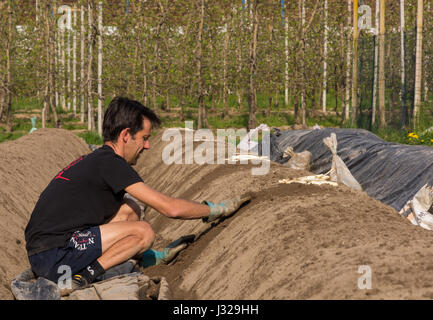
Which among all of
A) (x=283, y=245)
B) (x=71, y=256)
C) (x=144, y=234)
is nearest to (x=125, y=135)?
(x=144, y=234)

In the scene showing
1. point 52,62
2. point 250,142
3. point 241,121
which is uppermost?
point 52,62

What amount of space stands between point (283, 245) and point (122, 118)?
148 cm

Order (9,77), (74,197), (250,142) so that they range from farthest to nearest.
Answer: (9,77)
(250,142)
(74,197)

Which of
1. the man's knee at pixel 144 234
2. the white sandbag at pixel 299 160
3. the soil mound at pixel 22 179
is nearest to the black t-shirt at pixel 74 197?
the man's knee at pixel 144 234

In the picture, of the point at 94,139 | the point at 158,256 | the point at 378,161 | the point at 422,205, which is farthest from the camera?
the point at 94,139

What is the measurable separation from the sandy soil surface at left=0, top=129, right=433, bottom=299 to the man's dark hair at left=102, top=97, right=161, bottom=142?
1.28 metres

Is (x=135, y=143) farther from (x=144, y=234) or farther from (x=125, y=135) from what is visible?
(x=144, y=234)

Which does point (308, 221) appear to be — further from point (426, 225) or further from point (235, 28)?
point (235, 28)

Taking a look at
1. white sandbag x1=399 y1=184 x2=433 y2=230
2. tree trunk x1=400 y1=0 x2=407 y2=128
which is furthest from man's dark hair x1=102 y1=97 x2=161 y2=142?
tree trunk x1=400 y1=0 x2=407 y2=128

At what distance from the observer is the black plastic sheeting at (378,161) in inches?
291

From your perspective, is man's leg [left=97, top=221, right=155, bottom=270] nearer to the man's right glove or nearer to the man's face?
the man's face

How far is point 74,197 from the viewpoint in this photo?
3.96 meters
